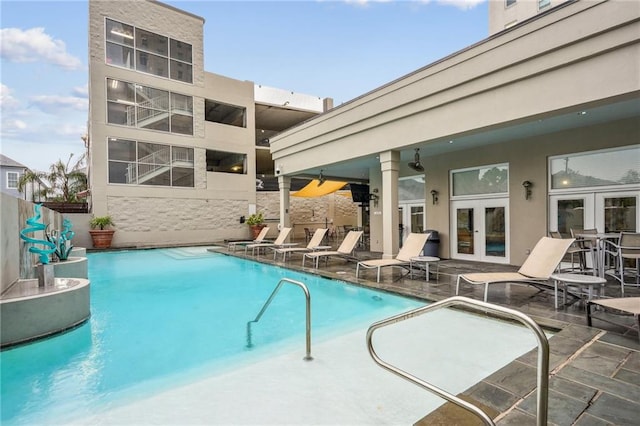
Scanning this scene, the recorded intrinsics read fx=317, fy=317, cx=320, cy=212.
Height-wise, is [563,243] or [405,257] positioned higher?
[563,243]

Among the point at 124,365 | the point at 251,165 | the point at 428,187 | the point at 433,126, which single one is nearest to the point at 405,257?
the point at 433,126

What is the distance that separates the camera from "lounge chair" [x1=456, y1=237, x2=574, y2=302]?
4.82 m

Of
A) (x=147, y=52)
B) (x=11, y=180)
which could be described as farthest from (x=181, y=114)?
(x=11, y=180)

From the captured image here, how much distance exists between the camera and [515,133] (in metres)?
8.12

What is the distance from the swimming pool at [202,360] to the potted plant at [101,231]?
9820mm

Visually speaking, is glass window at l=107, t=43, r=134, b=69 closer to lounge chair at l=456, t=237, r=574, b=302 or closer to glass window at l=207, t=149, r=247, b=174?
glass window at l=207, t=149, r=247, b=174

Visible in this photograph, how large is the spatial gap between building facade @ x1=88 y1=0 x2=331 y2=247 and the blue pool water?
8.99 meters

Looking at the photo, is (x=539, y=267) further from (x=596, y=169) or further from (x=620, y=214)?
(x=596, y=169)

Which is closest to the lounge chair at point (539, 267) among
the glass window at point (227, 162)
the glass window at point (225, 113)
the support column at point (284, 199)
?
the support column at point (284, 199)

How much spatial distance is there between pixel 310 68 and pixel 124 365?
18.3 m

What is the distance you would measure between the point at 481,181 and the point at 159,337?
924 centimetres

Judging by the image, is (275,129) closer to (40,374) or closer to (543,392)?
(40,374)

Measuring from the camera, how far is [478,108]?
263 inches

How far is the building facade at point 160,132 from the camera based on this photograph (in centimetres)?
1584
